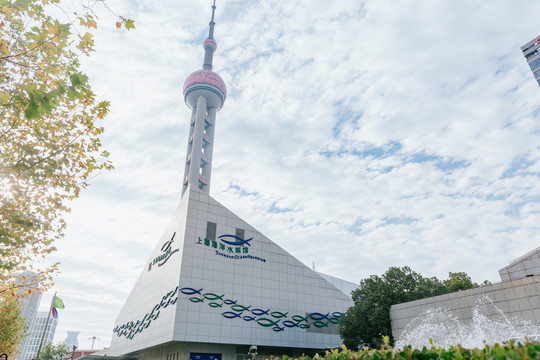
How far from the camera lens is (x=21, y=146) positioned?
379 inches

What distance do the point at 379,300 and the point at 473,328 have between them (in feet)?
31.5

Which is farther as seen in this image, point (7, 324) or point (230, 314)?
point (230, 314)

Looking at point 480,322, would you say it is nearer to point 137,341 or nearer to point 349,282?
point 137,341

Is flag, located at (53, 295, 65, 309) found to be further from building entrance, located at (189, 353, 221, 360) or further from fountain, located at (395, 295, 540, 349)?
fountain, located at (395, 295, 540, 349)

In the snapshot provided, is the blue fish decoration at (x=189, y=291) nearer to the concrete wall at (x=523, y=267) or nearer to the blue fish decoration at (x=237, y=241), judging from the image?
the blue fish decoration at (x=237, y=241)

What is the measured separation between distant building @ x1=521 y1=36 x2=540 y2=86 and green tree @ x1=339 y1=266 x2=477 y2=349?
63.0 meters

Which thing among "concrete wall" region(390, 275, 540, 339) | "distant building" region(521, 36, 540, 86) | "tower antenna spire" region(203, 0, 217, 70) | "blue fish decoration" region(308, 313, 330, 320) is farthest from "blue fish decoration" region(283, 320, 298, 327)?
"distant building" region(521, 36, 540, 86)

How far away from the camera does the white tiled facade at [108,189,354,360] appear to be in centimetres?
2894

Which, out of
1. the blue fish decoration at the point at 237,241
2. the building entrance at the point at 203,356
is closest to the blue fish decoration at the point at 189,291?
the building entrance at the point at 203,356

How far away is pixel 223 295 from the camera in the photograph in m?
30.7

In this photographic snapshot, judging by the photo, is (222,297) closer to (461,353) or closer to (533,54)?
(461,353)

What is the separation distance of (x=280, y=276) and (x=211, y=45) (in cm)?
6605

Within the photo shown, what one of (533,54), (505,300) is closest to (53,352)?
(505,300)

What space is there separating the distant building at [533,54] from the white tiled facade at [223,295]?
219 feet
